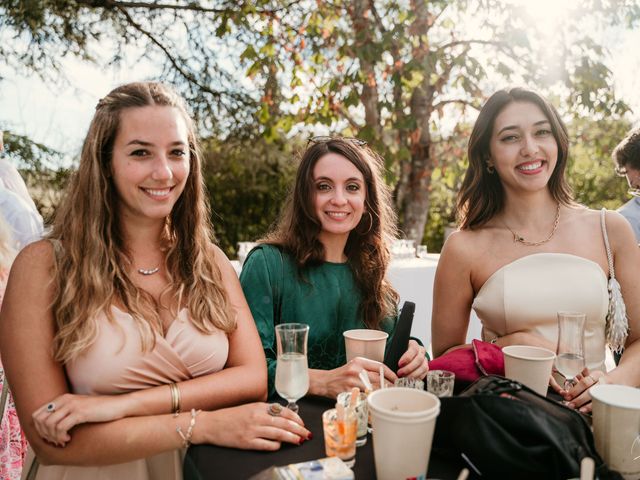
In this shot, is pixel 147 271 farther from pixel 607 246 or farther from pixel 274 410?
pixel 607 246

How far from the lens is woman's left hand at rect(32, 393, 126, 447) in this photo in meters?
1.37

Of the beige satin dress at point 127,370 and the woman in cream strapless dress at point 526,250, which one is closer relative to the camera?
the beige satin dress at point 127,370

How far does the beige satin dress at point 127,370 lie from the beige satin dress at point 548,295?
4.52ft

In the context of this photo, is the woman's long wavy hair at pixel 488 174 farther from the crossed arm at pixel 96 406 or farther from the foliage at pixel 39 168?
the foliage at pixel 39 168

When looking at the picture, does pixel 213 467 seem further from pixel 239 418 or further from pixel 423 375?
pixel 423 375

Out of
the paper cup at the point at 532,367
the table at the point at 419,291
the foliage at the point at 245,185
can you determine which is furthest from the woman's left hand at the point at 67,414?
the foliage at the point at 245,185

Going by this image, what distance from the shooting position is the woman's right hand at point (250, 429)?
135cm

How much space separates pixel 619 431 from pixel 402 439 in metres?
0.54

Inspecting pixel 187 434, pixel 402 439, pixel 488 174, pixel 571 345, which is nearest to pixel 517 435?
pixel 402 439

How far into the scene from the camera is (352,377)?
1.58 meters

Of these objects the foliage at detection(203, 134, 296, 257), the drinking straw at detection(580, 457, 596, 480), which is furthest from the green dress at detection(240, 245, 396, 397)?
the foliage at detection(203, 134, 296, 257)

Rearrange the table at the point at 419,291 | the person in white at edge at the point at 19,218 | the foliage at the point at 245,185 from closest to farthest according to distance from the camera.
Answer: the person in white at edge at the point at 19,218 → the table at the point at 419,291 → the foliage at the point at 245,185

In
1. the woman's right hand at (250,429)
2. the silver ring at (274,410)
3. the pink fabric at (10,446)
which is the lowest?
the pink fabric at (10,446)

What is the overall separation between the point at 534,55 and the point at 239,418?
504cm
